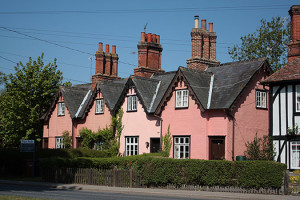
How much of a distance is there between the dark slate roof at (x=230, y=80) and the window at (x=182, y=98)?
195cm

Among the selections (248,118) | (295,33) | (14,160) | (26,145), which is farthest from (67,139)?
(295,33)

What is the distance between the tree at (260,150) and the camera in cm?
2980

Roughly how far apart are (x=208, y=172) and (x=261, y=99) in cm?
1168

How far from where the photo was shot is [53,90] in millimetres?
46438

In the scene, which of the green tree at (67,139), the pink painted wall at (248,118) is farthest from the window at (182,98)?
the green tree at (67,139)

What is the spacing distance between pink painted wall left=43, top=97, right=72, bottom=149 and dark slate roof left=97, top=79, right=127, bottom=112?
5.20 metres

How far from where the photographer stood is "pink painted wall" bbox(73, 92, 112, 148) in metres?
40.6

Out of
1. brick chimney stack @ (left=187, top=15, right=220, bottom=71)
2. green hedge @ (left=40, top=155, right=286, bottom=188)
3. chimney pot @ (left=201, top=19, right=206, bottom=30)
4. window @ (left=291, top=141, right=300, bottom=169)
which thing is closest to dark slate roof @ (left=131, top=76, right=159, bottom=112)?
brick chimney stack @ (left=187, top=15, right=220, bottom=71)

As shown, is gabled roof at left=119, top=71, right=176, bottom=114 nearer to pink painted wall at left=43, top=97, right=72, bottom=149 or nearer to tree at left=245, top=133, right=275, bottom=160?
pink painted wall at left=43, top=97, right=72, bottom=149

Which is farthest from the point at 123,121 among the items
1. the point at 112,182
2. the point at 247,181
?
the point at 247,181

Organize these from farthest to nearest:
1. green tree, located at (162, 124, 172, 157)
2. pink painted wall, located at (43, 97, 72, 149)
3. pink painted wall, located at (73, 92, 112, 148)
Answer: pink painted wall, located at (43, 97, 72, 149) < pink painted wall, located at (73, 92, 112, 148) < green tree, located at (162, 124, 172, 157)

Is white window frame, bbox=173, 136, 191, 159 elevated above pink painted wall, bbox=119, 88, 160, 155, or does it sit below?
below

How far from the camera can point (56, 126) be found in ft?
149

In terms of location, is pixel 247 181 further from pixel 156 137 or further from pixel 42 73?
pixel 42 73
